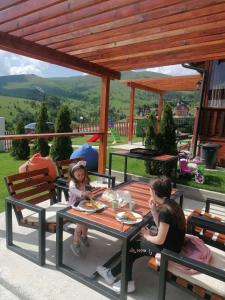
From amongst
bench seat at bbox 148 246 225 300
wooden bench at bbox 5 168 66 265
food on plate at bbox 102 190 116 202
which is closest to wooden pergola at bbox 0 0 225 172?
wooden bench at bbox 5 168 66 265

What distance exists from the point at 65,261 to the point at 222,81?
22.0 feet

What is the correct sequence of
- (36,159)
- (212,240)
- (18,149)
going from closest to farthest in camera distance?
(212,240), (36,159), (18,149)

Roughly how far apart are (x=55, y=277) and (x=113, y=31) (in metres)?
2.76

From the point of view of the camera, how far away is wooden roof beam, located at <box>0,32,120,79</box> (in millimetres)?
3236

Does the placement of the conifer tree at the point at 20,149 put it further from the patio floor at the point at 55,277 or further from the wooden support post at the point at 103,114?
the patio floor at the point at 55,277

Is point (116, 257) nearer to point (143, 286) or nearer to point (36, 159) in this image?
point (143, 286)

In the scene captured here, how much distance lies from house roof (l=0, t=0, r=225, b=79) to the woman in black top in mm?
1672

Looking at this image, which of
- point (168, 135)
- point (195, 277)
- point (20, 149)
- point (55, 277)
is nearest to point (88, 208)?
point (55, 277)

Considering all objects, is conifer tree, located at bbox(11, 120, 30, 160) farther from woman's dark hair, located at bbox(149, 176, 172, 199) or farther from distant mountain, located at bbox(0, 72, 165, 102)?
distant mountain, located at bbox(0, 72, 165, 102)

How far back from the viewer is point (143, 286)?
2396mm

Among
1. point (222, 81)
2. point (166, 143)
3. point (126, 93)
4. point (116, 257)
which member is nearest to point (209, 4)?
point (116, 257)

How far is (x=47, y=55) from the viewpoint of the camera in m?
3.79

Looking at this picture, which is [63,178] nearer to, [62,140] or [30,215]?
[30,215]

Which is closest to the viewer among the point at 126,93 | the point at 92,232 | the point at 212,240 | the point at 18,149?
the point at 212,240
